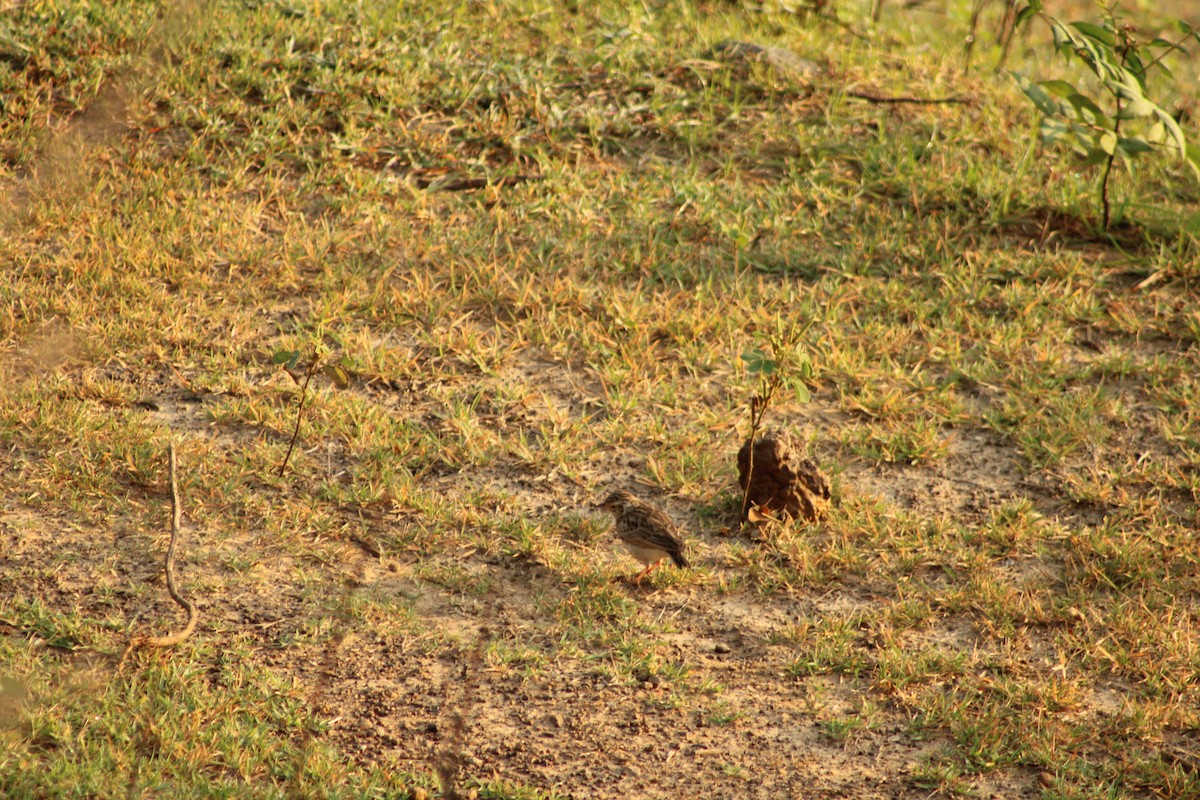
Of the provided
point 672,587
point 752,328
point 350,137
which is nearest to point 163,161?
point 350,137

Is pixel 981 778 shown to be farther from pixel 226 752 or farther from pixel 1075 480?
pixel 226 752

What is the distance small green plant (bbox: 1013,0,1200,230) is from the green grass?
1.09 feet

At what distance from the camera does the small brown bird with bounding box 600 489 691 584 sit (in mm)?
3283

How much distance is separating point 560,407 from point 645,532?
2.76ft

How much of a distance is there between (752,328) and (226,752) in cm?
242

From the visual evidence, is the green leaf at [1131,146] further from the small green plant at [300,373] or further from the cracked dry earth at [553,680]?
the small green plant at [300,373]

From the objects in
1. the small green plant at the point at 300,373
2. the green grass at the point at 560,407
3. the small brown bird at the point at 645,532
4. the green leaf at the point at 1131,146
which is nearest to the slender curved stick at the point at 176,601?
the green grass at the point at 560,407

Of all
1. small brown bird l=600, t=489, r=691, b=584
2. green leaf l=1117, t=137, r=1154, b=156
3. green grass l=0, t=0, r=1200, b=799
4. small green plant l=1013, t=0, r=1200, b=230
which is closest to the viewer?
green grass l=0, t=0, r=1200, b=799

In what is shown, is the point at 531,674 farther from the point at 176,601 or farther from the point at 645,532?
the point at 176,601

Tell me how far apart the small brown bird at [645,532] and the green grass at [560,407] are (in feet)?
0.38

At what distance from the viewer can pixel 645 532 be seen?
129 inches

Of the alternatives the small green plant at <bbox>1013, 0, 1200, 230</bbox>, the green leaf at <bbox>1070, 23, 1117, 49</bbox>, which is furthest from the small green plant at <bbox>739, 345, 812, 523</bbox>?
the green leaf at <bbox>1070, 23, 1117, 49</bbox>

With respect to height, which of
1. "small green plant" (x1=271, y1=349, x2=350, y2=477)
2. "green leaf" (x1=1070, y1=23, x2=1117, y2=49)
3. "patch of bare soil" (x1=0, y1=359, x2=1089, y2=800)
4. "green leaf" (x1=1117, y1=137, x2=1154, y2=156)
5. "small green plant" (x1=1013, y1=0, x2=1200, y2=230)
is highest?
"green leaf" (x1=1070, y1=23, x2=1117, y2=49)

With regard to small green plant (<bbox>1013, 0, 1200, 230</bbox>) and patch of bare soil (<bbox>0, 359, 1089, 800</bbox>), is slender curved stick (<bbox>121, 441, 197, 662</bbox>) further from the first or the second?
small green plant (<bbox>1013, 0, 1200, 230</bbox>)
